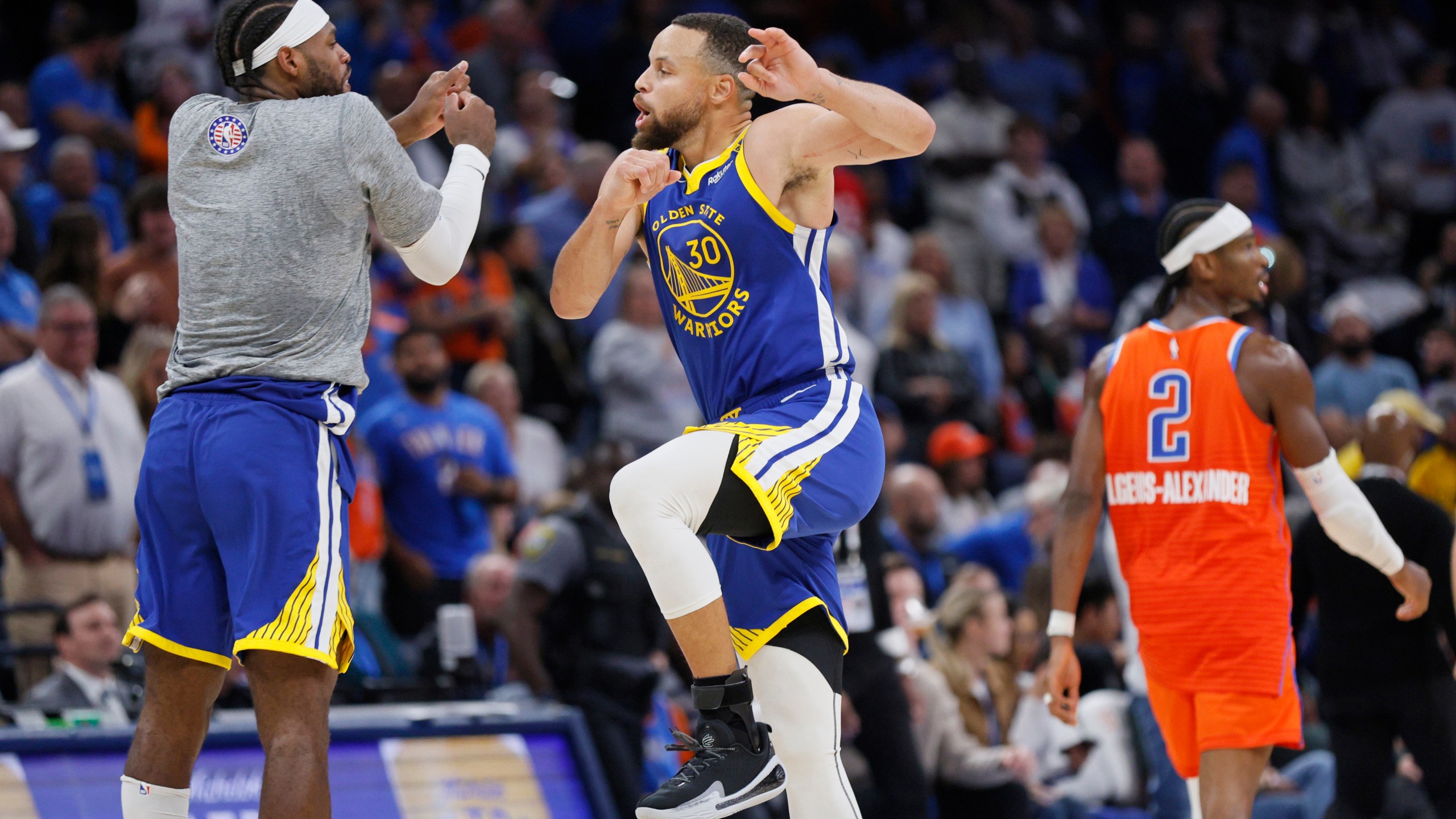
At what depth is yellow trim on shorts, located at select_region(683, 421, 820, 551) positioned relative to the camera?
425 centimetres

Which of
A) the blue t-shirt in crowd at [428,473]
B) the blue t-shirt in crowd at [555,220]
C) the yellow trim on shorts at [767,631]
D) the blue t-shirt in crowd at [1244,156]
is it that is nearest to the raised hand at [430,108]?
the yellow trim on shorts at [767,631]

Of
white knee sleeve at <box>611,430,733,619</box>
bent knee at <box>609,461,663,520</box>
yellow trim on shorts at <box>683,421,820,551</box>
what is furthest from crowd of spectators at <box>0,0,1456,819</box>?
bent knee at <box>609,461,663,520</box>

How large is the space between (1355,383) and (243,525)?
31.5 feet

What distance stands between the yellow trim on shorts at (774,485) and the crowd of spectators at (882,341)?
2317 millimetres

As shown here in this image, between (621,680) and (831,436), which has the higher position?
(831,436)

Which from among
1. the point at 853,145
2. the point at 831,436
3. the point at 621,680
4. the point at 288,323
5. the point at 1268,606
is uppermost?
the point at 853,145

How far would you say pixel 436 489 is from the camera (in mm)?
9398

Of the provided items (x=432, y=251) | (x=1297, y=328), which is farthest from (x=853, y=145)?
(x=1297, y=328)

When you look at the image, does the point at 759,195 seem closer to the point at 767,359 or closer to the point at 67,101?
the point at 767,359

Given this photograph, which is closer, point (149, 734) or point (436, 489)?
point (149, 734)

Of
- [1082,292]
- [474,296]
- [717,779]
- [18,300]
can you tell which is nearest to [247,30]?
[717,779]

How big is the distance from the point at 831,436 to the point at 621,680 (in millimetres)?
3715

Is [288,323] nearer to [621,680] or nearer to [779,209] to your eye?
[779,209]

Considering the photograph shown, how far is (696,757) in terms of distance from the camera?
423 cm
